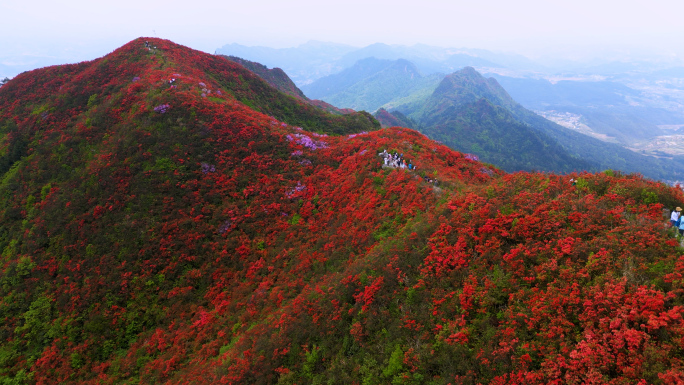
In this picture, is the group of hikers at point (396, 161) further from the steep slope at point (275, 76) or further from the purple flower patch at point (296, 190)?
the steep slope at point (275, 76)

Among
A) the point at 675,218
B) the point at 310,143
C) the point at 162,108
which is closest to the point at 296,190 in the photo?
the point at 310,143

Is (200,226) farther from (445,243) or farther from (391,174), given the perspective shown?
(445,243)

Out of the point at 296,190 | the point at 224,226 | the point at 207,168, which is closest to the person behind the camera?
the point at 224,226

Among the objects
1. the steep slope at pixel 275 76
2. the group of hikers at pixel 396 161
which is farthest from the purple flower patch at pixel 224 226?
the steep slope at pixel 275 76

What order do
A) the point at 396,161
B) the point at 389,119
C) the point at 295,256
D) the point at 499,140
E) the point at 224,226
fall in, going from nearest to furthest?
1. the point at 295,256
2. the point at 396,161
3. the point at 224,226
4. the point at 389,119
5. the point at 499,140

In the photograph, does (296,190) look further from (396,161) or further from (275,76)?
(275,76)

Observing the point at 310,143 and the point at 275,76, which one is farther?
the point at 275,76

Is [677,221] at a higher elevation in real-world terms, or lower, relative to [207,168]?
lower
